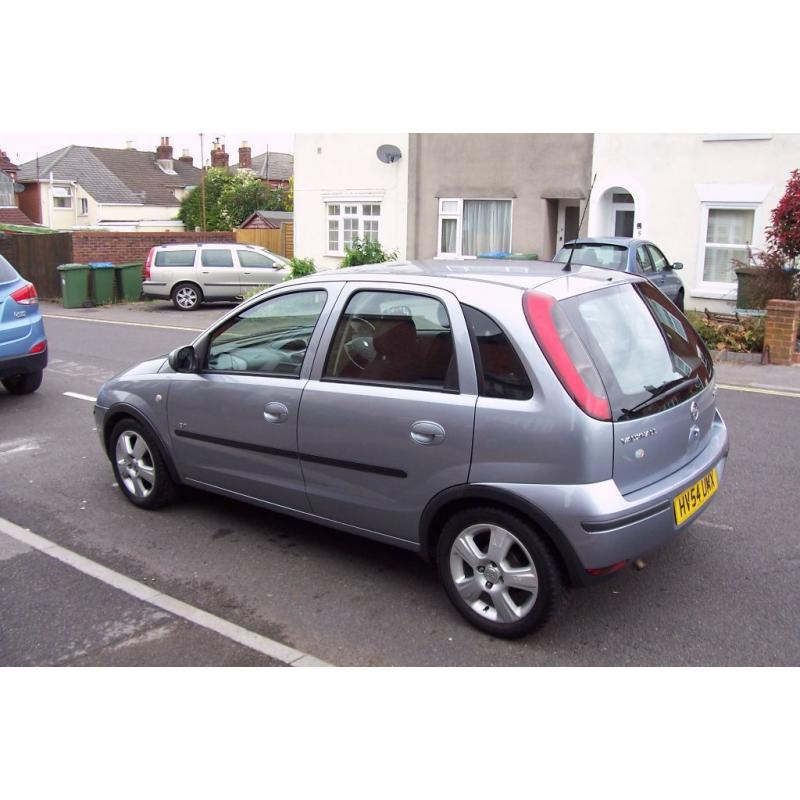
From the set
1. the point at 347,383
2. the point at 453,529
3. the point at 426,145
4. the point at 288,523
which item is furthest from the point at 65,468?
the point at 426,145

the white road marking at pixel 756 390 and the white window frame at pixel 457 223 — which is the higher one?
the white window frame at pixel 457 223

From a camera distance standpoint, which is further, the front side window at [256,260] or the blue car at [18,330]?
the front side window at [256,260]

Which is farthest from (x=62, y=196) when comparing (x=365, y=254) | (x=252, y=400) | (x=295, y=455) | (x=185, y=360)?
(x=295, y=455)

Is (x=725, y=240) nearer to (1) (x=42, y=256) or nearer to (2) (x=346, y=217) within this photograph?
(2) (x=346, y=217)

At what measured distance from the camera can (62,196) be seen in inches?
2270

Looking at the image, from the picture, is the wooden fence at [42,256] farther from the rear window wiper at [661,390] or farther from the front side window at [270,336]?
the rear window wiper at [661,390]

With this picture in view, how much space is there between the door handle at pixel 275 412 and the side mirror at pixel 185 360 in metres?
0.75

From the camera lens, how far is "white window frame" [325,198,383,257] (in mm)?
20641

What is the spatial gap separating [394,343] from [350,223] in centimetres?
1739

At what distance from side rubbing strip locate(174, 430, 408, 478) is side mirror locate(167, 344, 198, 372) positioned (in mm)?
391

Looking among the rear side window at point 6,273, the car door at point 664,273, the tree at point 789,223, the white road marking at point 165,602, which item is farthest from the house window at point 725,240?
the white road marking at point 165,602

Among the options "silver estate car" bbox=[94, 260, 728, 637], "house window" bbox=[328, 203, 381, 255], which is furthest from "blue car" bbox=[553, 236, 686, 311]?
"silver estate car" bbox=[94, 260, 728, 637]

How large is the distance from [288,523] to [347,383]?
1.46m

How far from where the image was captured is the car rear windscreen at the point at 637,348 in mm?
3799
